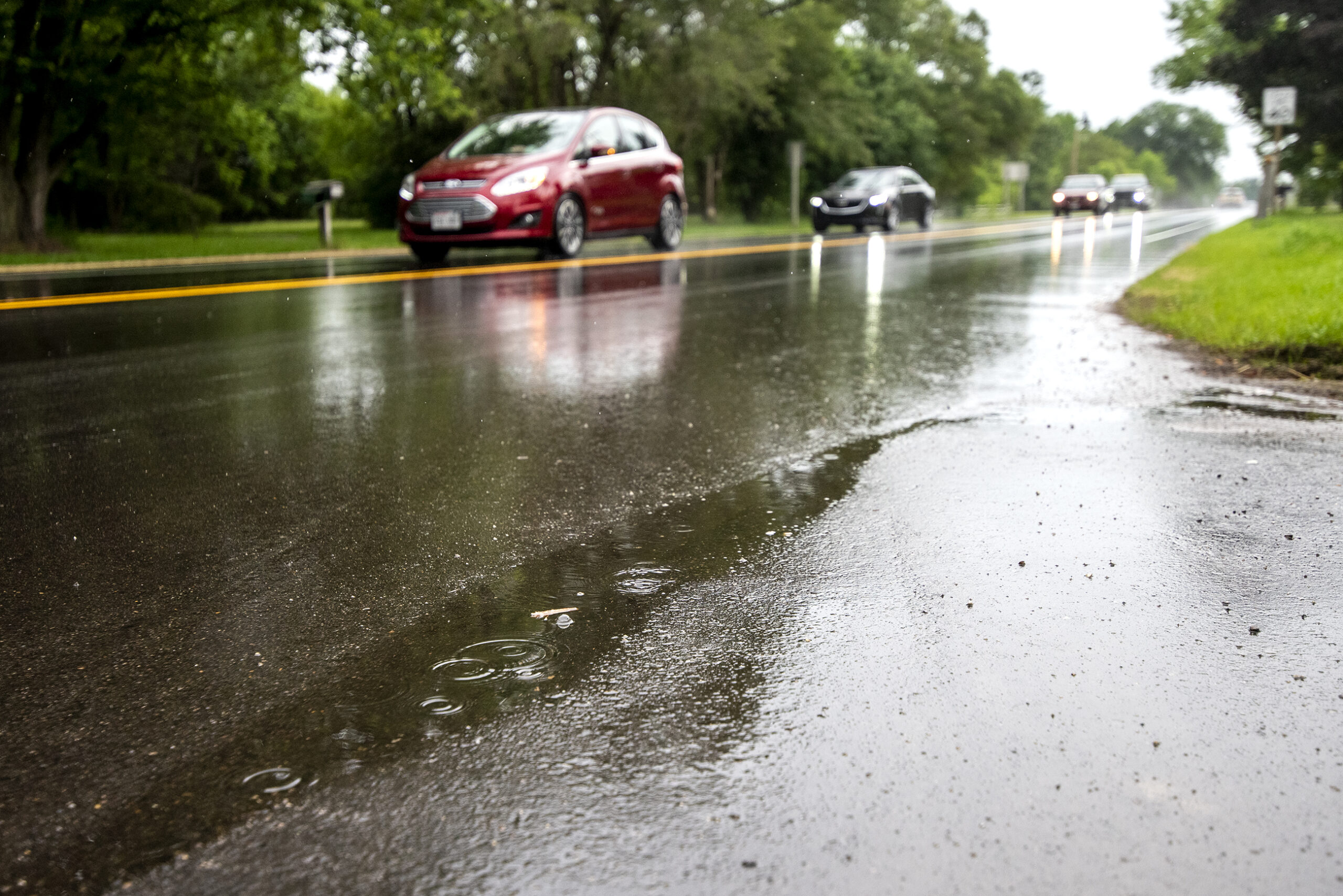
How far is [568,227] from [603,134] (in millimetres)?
1642

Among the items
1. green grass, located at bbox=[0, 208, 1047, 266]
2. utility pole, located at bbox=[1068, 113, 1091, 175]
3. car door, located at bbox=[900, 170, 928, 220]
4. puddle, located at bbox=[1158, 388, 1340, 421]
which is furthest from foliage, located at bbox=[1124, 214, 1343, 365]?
utility pole, located at bbox=[1068, 113, 1091, 175]

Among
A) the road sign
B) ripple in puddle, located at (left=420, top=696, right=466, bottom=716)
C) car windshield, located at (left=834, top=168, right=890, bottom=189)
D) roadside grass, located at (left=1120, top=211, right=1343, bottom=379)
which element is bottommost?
ripple in puddle, located at (left=420, top=696, right=466, bottom=716)

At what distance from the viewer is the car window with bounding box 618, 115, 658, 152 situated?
1742cm

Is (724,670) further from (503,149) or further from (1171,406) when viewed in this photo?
(503,149)

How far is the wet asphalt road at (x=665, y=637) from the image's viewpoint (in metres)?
2.14

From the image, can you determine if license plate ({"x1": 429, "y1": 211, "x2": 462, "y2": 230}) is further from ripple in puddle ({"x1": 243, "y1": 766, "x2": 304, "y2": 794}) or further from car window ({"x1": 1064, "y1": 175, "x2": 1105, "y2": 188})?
car window ({"x1": 1064, "y1": 175, "x2": 1105, "y2": 188})

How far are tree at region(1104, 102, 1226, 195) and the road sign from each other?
519 feet

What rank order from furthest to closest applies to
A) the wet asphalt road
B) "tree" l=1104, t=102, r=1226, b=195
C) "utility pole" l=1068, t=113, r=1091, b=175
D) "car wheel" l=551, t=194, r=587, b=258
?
"tree" l=1104, t=102, r=1226, b=195, "utility pole" l=1068, t=113, r=1091, b=175, "car wheel" l=551, t=194, r=587, b=258, the wet asphalt road

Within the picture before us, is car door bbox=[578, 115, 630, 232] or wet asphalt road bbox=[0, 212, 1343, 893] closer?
wet asphalt road bbox=[0, 212, 1343, 893]

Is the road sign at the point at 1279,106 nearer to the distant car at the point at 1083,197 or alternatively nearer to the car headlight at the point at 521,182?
the car headlight at the point at 521,182

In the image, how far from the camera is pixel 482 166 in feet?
50.6

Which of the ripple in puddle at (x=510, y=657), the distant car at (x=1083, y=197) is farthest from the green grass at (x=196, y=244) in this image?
the distant car at (x=1083, y=197)

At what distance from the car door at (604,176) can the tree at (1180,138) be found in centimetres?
17012

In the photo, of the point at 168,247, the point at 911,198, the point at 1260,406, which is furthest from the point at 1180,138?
the point at 1260,406
